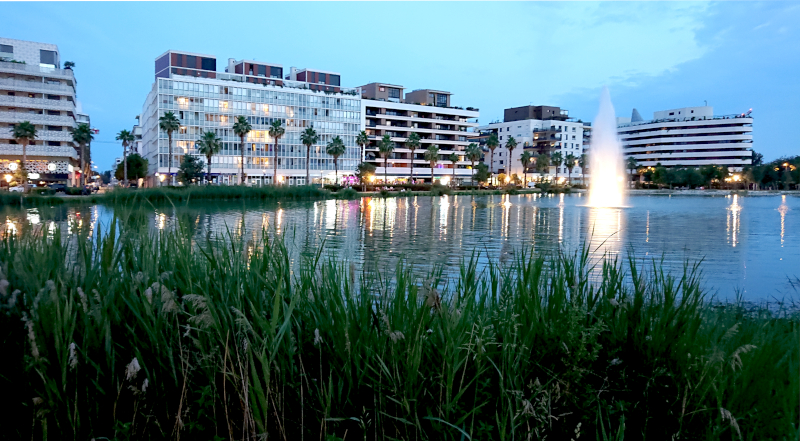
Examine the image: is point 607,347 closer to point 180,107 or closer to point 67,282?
point 67,282

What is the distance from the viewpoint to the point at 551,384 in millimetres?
3957

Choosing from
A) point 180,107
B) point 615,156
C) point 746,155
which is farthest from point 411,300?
point 746,155

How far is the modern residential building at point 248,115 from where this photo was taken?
103000 mm

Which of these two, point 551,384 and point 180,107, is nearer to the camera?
point 551,384

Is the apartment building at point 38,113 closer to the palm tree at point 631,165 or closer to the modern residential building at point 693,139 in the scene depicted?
the palm tree at point 631,165

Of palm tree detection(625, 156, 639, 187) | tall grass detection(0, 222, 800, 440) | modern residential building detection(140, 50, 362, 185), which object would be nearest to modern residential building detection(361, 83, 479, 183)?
modern residential building detection(140, 50, 362, 185)

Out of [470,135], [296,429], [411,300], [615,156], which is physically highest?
[470,135]

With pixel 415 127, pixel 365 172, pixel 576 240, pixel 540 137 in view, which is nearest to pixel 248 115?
pixel 365 172

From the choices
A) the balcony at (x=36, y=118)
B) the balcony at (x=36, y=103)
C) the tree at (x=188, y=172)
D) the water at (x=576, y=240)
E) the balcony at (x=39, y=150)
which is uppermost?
the balcony at (x=36, y=103)

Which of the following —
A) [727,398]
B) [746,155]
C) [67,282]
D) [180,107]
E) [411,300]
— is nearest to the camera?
[727,398]

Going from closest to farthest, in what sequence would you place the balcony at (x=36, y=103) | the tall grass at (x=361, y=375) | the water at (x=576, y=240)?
the tall grass at (x=361, y=375)
the water at (x=576, y=240)
the balcony at (x=36, y=103)

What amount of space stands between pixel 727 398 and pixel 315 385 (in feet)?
8.50

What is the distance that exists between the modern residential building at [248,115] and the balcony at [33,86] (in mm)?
13785

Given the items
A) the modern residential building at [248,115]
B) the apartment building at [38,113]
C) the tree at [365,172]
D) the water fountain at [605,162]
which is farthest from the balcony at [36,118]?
the water fountain at [605,162]
